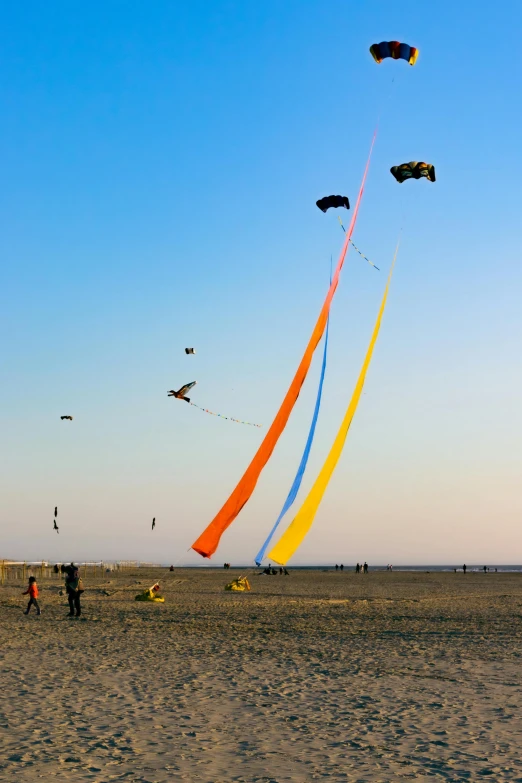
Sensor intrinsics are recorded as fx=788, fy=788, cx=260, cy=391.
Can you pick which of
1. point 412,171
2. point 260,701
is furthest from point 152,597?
point 260,701

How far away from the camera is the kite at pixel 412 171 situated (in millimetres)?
18703

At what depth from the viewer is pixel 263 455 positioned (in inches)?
657

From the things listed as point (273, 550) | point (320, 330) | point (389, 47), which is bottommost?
point (273, 550)

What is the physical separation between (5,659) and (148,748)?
6217mm

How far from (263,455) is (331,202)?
7322mm

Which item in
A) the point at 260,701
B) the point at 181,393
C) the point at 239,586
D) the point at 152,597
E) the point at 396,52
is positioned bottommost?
the point at 239,586

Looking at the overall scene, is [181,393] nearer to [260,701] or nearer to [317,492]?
[317,492]

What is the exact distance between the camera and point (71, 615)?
19828 millimetres

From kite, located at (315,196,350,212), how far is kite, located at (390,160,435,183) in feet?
5.51

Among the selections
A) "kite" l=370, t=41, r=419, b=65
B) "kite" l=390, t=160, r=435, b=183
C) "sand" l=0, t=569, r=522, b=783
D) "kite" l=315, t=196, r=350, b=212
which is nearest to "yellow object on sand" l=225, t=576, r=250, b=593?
"sand" l=0, t=569, r=522, b=783

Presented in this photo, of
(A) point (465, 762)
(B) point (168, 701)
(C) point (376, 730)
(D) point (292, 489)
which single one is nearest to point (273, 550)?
(D) point (292, 489)

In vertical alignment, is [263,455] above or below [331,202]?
below

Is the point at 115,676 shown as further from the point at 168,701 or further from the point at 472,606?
the point at 472,606

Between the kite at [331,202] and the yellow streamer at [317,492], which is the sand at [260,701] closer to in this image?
the yellow streamer at [317,492]
